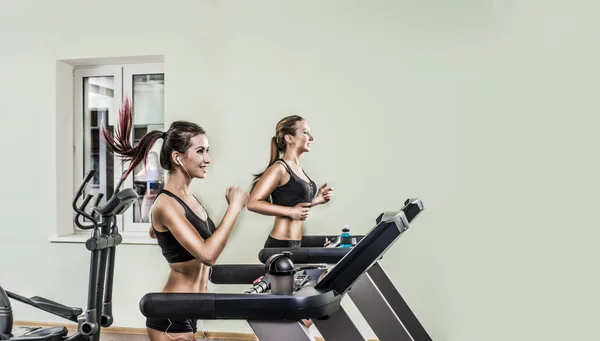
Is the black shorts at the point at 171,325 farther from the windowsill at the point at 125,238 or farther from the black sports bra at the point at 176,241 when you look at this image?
the windowsill at the point at 125,238

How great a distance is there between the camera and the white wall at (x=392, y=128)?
3041mm

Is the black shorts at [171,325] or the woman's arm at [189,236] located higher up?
the woman's arm at [189,236]

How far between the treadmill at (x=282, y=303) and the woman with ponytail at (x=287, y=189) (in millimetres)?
1646

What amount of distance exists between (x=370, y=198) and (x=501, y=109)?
952mm

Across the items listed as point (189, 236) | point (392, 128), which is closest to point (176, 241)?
point (189, 236)

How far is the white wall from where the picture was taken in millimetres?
3041

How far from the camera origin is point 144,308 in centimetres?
158

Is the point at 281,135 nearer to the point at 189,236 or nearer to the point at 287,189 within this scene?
the point at 287,189

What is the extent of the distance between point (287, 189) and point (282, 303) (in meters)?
1.75

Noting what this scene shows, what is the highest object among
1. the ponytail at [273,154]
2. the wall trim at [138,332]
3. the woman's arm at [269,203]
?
the ponytail at [273,154]

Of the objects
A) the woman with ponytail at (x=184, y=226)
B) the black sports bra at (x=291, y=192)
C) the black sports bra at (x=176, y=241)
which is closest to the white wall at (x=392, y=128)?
the black sports bra at (x=291, y=192)

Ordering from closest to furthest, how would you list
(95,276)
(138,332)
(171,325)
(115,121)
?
(171,325) → (95,276) → (138,332) → (115,121)

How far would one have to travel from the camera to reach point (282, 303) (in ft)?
5.07

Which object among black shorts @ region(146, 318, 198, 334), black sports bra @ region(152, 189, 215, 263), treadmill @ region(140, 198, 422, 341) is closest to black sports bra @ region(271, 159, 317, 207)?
black sports bra @ region(152, 189, 215, 263)
